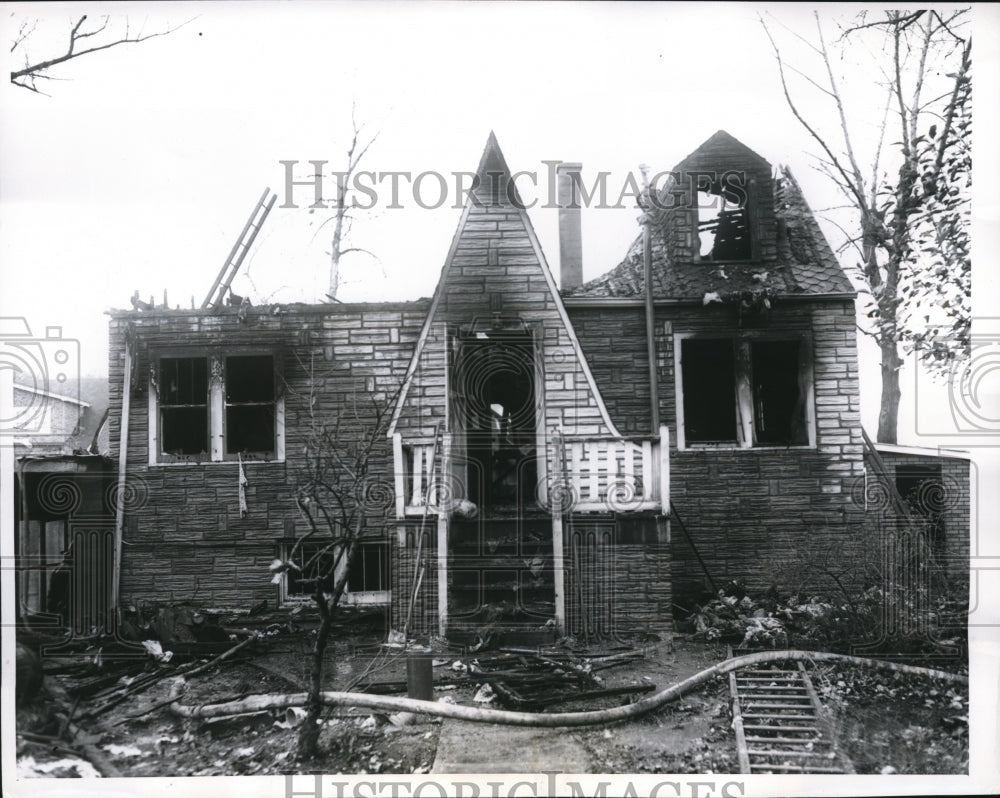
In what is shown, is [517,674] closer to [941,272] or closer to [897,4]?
[941,272]

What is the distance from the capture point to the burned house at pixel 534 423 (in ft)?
14.5

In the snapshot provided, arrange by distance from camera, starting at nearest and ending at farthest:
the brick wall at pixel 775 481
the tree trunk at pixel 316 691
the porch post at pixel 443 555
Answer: the tree trunk at pixel 316 691 → the porch post at pixel 443 555 → the brick wall at pixel 775 481

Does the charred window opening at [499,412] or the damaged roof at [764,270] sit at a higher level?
the damaged roof at [764,270]

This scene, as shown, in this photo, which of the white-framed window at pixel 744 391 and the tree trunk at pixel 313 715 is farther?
the white-framed window at pixel 744 391

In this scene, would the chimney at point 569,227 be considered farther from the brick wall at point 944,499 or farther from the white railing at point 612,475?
the brick wall at point 944,499

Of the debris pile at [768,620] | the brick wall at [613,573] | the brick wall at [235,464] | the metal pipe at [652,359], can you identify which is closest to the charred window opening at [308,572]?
the brick wall at [235,464]

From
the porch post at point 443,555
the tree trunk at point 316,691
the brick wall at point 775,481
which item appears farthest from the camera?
the brick wall at point 775,481

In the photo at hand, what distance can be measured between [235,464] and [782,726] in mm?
3754

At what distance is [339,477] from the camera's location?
14.7 feet

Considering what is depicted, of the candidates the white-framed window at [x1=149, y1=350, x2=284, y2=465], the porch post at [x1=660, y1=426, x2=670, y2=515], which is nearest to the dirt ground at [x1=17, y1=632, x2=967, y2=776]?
the porch post at [x1=660, y1=426, x2=670, y2=515]

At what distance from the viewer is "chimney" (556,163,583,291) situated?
4.42 meters

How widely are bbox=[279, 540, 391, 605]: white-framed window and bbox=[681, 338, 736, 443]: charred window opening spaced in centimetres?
213

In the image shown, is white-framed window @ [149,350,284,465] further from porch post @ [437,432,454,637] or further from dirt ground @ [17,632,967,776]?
dirt ground @ [17,632,967,776]

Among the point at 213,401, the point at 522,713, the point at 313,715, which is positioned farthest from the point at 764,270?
the point at 313,715
